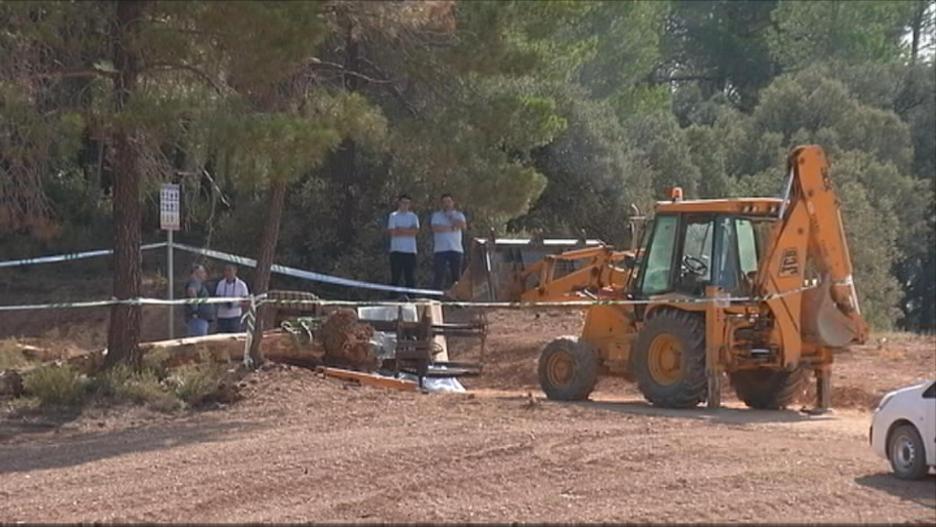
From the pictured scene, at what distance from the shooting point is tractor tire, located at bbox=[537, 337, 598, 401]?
68.5 ft

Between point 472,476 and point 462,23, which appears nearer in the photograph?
point 472,476

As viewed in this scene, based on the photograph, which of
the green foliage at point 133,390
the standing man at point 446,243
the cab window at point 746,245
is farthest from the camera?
the standing man at point 446,243

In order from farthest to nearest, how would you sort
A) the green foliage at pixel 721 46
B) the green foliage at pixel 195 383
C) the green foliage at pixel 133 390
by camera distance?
the green foliage at pixel 721 46 → the green foliage at pixel 195 383 → the green foliage at pixel 133 390

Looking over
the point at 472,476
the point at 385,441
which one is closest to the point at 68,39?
the point at 385,441

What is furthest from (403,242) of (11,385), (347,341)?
(11,385)

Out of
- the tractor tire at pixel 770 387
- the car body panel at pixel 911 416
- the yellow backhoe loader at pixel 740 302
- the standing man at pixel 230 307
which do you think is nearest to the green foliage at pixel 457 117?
the standing man at pixel 230 307

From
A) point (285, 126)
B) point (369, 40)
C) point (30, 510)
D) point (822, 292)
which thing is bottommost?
point (30, 510)

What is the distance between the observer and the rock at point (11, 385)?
2005 cm

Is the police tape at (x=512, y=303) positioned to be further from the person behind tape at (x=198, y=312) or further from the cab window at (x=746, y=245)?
the person behind tape at (x=198, y=312)

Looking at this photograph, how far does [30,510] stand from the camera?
43.8 feet

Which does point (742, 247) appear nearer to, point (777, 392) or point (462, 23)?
point (777, 392)

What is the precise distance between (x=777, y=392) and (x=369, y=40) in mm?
7267

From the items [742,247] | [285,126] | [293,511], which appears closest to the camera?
[293,511]

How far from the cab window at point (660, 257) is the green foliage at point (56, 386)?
7.35 m
